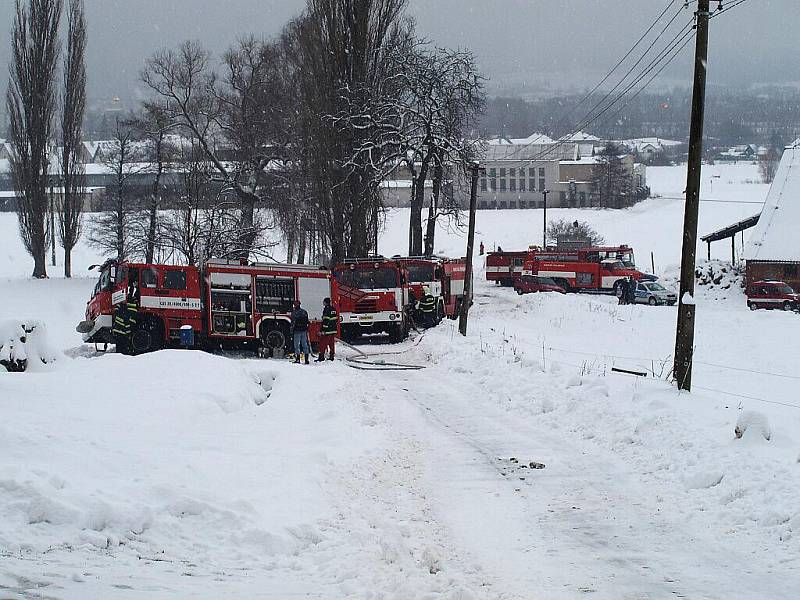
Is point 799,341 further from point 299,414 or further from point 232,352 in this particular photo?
point 299,414

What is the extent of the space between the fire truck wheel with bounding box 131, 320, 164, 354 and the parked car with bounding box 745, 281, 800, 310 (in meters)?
37.1

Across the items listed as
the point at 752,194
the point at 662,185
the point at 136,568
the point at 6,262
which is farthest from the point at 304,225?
the point at 662,185

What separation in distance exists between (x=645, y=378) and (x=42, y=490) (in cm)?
1346

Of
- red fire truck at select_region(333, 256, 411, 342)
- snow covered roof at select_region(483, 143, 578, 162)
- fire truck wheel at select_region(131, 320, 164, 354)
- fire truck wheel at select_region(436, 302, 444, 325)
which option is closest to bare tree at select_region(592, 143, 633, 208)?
snow covered roof at select_region(483, 143, 578, 162)

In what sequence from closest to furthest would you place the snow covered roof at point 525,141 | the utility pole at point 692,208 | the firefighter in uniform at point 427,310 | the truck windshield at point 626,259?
the utility pole at point 692,208 → the firefighter in uniform at point 427,310 → the truck windshield at point 626,259 → the snow covered roof at point 525,141

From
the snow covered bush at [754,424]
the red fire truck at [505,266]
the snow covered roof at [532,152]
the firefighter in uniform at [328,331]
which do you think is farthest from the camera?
the snow covered roof at [532,152]

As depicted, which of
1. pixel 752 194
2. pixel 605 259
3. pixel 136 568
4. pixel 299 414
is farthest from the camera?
pixel 752 194

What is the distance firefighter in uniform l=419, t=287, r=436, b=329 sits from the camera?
37.2m

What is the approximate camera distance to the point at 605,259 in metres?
61.5

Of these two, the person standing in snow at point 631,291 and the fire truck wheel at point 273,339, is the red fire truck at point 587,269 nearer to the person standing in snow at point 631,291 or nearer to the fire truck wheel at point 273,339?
the person standing in snow at point 631,291

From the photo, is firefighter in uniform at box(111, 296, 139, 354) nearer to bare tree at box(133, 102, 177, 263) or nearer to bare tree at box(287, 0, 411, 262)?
bare tree at box(287, 0, 411, 262)

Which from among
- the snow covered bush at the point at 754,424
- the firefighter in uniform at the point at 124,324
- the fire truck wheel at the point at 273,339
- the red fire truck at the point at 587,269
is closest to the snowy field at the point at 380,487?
the snow covered bush at the point at 754,424

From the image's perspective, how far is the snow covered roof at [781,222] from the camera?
187ft

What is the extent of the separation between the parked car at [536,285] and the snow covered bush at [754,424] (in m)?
48.7
